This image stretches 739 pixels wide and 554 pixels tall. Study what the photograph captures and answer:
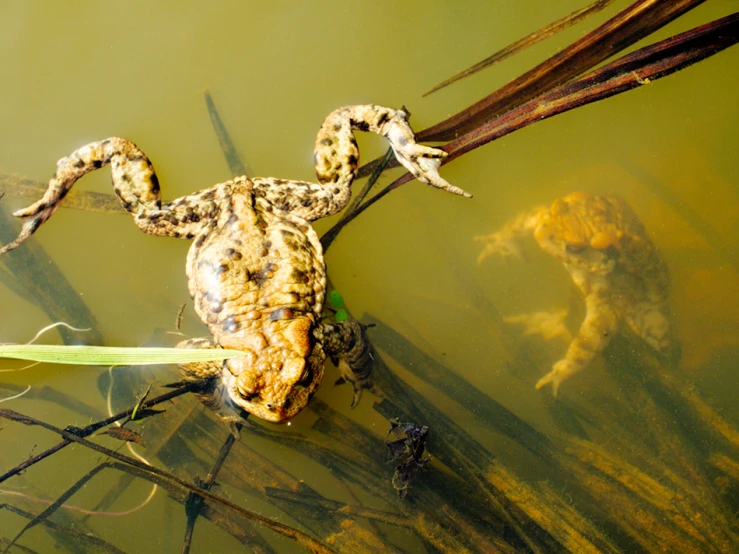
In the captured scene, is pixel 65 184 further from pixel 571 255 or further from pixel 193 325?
pixel 571 255

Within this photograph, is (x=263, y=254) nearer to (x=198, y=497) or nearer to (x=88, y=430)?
(x=88, y=430)

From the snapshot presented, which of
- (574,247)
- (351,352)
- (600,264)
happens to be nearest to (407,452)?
(351,352)

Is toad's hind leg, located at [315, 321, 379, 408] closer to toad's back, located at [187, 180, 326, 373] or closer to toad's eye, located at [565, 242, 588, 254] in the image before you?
toad's back, located at [187, 180, 326, 373]

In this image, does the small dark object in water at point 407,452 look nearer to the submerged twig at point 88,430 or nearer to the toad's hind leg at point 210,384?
the toad's hind leg at point 210,384

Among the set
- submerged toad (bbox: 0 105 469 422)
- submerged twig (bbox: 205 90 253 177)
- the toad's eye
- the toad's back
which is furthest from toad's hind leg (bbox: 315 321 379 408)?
the toad's eye

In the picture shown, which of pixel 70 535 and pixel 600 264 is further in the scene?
pixel 600 264
